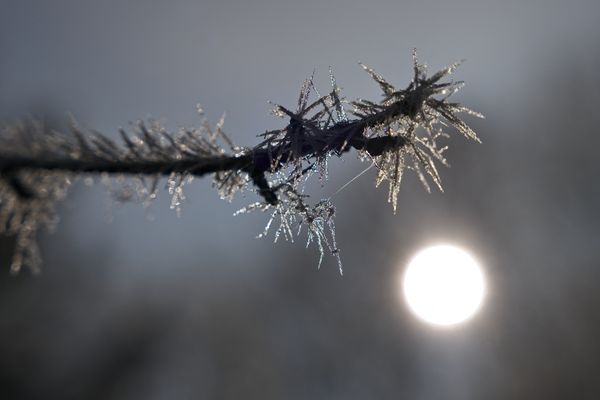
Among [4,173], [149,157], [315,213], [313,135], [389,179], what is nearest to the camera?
[4,173]

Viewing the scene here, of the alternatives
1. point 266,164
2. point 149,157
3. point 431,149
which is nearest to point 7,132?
point 149,157

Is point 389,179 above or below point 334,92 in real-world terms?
below

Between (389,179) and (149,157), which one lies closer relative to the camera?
(149,157)

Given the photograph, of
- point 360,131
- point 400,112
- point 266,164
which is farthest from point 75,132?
point 400,112

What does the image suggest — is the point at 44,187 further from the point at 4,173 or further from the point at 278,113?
the point at 278,113

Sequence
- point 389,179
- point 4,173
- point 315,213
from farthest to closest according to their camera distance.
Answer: point 315,213 → point 389,179 → point 4,173

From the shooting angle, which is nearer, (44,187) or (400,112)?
(44,187)

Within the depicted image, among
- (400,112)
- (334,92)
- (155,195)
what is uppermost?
(334,92)

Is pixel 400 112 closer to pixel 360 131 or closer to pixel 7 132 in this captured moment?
pixel 360 131

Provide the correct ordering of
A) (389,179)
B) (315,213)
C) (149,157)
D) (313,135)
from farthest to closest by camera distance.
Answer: (315,213)
(389,179)
(313,135)
(149,157)
